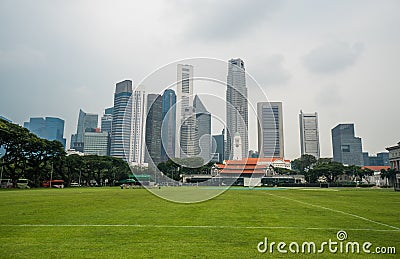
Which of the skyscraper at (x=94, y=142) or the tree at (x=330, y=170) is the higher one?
the skyscraper at (x=94, y=142)

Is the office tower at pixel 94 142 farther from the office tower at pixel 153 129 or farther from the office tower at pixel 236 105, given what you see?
the office tower at pixel 236 105

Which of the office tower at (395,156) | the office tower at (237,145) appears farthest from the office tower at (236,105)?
the office tower at (395,156)

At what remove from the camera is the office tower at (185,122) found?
1421 cm

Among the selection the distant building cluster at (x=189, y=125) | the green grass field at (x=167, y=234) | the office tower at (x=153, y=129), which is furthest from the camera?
the office tower at (x=153, y=129)

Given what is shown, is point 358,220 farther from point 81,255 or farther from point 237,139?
point 81,255

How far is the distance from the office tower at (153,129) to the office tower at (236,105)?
3158 mm

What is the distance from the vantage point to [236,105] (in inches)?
575

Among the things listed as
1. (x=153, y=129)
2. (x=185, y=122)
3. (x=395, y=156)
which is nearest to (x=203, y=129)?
(x=185, y=122)

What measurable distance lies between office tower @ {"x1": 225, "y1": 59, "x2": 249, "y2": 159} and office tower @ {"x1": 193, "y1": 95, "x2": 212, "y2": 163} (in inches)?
40.0

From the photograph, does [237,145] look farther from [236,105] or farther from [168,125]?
[168,125]

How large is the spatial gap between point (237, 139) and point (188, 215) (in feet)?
14.2

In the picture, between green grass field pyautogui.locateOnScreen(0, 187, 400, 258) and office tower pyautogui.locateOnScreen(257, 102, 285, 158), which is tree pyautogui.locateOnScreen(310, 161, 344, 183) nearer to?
office tower pyautogui.locateOnScreen(257, 102, 285, 158)

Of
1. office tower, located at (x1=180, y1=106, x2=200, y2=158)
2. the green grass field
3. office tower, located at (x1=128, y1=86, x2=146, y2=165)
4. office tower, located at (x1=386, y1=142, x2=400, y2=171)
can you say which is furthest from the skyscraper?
the green grass field

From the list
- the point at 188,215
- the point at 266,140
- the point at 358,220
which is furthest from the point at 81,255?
the point at 266,140
